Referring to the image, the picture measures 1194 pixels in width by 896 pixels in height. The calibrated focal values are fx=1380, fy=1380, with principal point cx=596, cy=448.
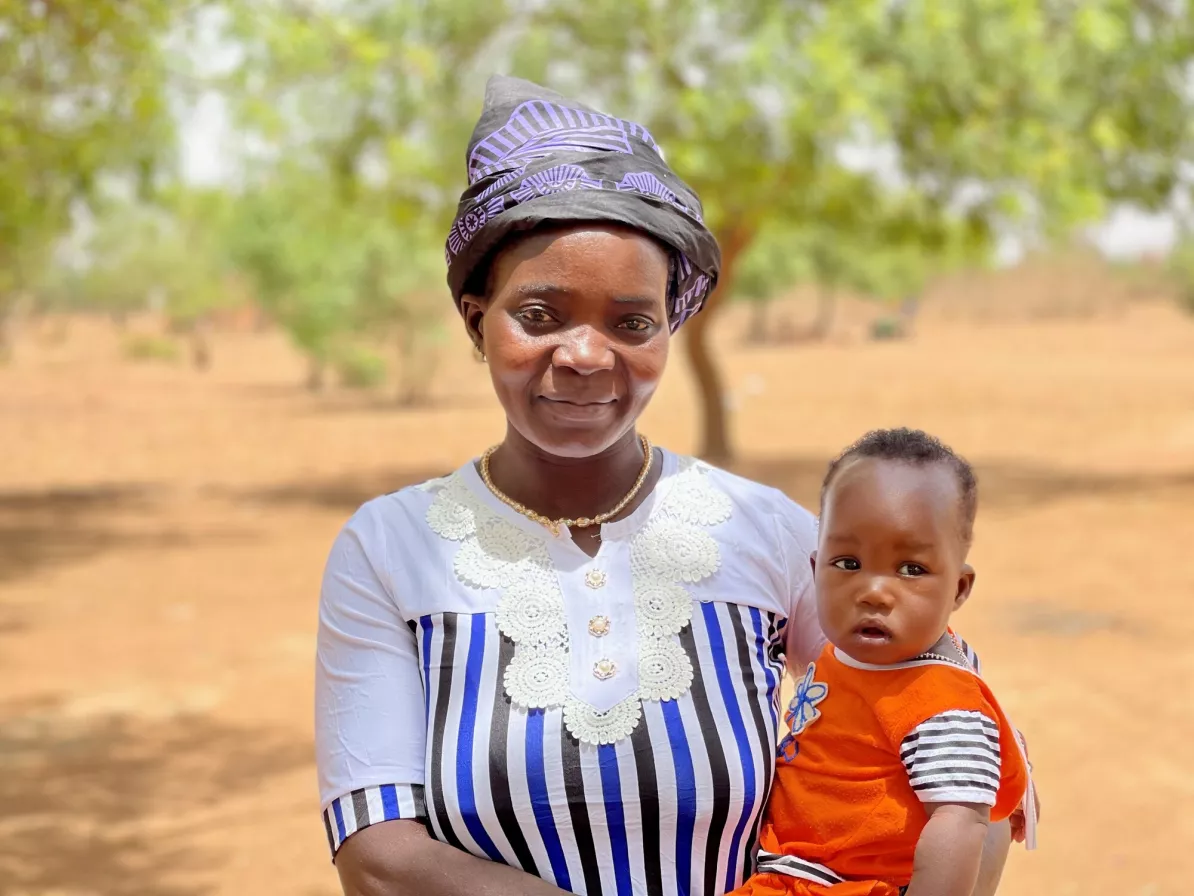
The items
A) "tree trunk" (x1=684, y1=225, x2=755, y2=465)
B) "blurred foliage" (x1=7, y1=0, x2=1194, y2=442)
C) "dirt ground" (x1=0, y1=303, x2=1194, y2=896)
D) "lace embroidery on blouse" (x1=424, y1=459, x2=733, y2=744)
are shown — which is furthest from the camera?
"tree trunk" (x1=684, y1=225, x2=755, y2=465)

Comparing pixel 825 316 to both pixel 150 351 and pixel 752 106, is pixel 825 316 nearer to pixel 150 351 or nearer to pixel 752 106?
pixel 150 351

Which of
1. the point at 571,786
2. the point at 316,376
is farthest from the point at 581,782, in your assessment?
the point at 316,376

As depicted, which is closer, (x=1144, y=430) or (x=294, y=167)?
(x=294, y=167)

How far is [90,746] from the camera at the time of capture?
22.9ft

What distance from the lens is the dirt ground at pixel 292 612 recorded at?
571cm

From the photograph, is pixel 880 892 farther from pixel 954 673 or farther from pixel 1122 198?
pixel 1122 198

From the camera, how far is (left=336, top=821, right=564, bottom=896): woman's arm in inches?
71.6

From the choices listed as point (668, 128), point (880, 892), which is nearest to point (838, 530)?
point (880, 892)

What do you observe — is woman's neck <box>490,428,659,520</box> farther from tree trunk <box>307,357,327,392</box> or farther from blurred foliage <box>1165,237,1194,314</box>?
blurred foliage <box>1165,237,1194,314</box>

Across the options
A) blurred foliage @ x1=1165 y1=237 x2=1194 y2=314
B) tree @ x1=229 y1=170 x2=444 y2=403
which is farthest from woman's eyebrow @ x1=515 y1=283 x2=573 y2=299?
blurred foliage @ x1=1165 y1=237 x2=1194 y2=314

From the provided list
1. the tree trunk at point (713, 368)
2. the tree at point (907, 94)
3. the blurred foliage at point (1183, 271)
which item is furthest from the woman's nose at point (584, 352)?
the blurred foliage at point (1183, 271)

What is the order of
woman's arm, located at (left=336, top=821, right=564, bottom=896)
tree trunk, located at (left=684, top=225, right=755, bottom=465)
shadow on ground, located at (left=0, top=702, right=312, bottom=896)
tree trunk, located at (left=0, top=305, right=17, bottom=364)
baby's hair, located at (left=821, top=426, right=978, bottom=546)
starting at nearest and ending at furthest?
woman's arm, located at (left=336, top=821, right=564, bottom=896) < baby's hair, located at (left=821, top=426, right=978, bottom=546) < shadow on ground, located at (left=0, top=702, right=312, bottom=896) < tree trunk, located at (left=684, top=225, right=755, bottom=465) < tree trunk, located at (left=0, top=305, right=17, bottom=364)

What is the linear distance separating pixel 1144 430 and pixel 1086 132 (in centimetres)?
837

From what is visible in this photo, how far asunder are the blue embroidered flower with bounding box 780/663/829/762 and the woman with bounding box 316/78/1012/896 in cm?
7
